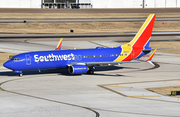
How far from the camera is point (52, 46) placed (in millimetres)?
92125

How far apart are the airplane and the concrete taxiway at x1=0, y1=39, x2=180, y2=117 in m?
1.74

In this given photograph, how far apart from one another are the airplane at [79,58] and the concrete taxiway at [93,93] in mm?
1739

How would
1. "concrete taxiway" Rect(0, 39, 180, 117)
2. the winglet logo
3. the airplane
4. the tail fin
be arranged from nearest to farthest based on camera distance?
1. "concrete taxiway" Rect(0, 39, 180, 117)
2. the airplane
3. the winglet logo
4. the tail fin

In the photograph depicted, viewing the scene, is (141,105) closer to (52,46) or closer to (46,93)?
(46,93)

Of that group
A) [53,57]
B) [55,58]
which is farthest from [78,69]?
[53,57]

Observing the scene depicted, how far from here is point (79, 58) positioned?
5784cm

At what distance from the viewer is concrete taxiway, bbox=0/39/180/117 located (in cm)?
3562

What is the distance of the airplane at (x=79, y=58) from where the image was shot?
54.8 m

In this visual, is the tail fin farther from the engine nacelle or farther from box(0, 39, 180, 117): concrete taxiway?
the engine nacelle

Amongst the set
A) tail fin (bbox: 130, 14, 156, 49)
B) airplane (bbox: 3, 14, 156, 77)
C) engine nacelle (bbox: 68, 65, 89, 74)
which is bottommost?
engine nacelle (bbox: 68, 65, 89, 74)

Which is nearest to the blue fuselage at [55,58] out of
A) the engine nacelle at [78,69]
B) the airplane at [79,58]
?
the airplane at [79,58]

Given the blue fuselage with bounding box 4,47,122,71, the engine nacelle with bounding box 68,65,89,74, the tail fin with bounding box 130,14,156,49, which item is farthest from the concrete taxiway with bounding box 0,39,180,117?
the tail fin with bounding box 130,14,156,49

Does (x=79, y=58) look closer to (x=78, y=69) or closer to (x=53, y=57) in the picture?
(x=78, y=69)

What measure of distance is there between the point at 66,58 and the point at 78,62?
233 cm
